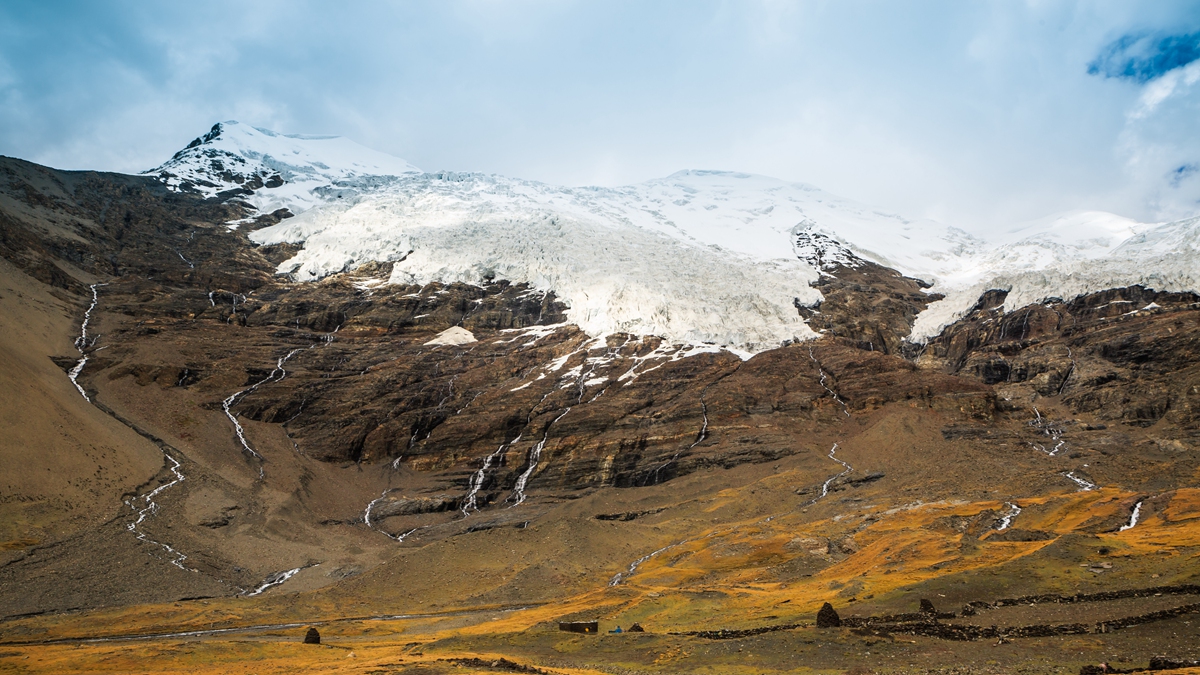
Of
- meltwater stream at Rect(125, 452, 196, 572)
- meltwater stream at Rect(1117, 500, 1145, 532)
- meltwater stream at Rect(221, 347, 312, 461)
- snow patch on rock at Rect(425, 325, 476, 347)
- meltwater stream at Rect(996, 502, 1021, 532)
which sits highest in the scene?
snow patch on rock at Rect(425, 325, 476, 347)

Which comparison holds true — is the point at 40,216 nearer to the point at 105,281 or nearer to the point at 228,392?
the point at 105,281

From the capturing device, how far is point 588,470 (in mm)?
126812

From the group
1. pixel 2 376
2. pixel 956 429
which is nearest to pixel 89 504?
pixel 2 376

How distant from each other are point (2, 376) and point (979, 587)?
125 m

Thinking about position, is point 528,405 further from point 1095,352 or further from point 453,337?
point 1095,352

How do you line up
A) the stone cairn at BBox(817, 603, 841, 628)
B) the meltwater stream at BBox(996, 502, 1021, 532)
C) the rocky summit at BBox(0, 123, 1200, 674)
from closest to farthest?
the stone cairn at BBox(817, 603, 841, 628)
the rocky summit at BBox(0, 123, 1200, 674)
the meltwater stream at BBox(996, 502, 1021, 532)

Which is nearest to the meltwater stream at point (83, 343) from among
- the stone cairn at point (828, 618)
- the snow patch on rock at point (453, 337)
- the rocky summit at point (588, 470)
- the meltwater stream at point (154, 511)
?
the rocky summit at point (588, 470)

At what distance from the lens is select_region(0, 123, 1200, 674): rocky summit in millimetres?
45750

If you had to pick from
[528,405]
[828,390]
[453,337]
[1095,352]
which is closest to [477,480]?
[528,405]

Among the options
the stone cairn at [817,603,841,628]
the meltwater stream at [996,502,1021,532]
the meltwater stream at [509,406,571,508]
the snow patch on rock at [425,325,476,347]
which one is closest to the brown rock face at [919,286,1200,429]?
the meltwater stream at [996,502,1021,532]

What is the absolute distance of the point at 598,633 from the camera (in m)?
50.6

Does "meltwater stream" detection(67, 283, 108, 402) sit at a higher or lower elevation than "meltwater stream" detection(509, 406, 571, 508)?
higher

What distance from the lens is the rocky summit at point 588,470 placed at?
1801 inches

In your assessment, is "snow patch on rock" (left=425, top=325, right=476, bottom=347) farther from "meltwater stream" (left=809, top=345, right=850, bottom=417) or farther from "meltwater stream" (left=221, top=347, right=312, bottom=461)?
"meltwater stream" (left=809, top=345, right=850, bottom=417)
